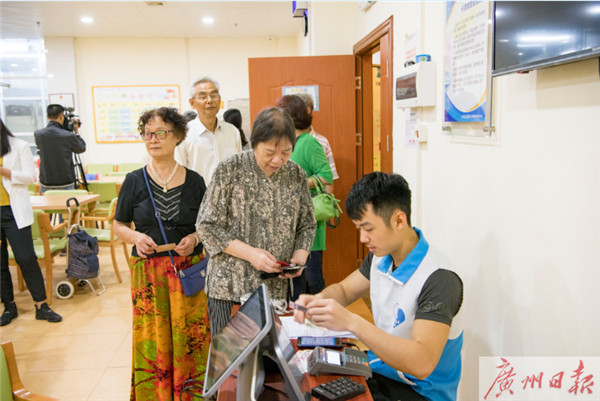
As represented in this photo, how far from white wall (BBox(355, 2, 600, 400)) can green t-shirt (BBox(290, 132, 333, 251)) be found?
0.91 meters

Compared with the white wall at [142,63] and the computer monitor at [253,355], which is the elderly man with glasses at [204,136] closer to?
the computer monitor at [253,355]

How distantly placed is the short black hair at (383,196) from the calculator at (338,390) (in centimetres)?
47

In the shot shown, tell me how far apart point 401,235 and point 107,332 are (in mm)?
2966

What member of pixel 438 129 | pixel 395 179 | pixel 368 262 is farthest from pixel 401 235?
pixel 438 129

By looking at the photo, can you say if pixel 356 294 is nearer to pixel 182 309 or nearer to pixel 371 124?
pixel 182 309

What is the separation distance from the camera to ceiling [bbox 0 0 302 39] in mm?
6254

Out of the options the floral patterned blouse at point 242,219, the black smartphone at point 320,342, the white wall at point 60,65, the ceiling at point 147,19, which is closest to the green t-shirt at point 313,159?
the floral patterned blouse at point 242,219

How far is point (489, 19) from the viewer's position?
182 cm

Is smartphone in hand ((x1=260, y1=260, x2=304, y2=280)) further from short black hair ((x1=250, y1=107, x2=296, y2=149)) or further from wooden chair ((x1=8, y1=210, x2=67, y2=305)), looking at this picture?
wooden chair ((x1=8, y1=210, x2=67, y2=305))

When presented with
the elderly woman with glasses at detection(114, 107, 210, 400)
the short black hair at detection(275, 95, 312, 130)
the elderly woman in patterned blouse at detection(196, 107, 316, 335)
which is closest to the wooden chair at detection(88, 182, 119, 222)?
the short black hair at detection(275, 95, 312, 130)

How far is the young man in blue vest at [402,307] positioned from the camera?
1246 mm

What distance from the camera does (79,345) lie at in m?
3.44

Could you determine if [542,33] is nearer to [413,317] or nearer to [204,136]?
[413,317]

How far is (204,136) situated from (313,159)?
71 centimetres
